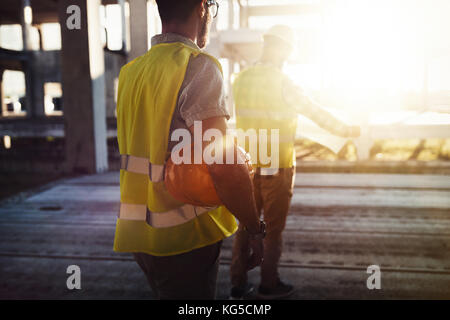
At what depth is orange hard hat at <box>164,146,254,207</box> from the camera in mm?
1283

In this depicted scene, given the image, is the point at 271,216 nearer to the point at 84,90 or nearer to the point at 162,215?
the point at 162,215

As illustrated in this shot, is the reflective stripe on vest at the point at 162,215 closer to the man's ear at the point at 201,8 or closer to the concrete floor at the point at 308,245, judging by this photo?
the man's ear at the point at 201,8

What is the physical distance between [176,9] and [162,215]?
2.52ft

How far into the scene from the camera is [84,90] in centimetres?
772

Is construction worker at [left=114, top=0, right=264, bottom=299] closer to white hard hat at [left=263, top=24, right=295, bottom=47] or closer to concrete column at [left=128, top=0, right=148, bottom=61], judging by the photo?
white hard hat at [left=263, top=24, right=295, bottom=47]

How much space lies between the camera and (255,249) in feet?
4.96

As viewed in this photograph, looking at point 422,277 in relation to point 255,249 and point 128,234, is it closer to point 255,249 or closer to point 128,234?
point 255,249

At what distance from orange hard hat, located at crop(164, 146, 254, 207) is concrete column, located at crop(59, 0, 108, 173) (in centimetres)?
702

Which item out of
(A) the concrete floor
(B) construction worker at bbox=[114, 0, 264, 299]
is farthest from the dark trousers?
(A) the concrete floor

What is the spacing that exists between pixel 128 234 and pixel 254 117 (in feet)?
5.28

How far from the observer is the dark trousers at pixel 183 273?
136 centimetres

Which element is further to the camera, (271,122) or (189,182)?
(271,122)

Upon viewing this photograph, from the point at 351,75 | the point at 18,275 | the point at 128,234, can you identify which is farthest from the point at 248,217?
the point at 351,75

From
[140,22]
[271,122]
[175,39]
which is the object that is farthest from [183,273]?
[140,22]
